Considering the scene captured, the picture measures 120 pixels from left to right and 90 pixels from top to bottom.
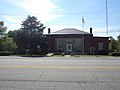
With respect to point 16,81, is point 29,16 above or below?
above

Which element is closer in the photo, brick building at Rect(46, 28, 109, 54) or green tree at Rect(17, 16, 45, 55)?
green tree at Rect(17, 16, 45, 55)

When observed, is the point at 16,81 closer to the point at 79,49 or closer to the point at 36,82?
the point at 36,82

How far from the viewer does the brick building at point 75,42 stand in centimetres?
6191

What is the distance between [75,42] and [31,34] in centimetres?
1463

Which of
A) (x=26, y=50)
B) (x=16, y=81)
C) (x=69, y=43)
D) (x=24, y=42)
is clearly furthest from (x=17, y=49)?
(x=16, y=81)

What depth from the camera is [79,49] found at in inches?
2464

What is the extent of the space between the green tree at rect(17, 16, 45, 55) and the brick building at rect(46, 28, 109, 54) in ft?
23.3

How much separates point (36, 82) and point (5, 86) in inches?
56.8

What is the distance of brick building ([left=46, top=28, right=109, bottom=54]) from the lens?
61906 millimetres

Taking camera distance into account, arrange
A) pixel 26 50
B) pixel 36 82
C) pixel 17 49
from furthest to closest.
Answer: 1. pixel 17 49
2. pixel 26 50
3. pixel 36 82

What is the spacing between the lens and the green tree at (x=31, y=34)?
173 feet

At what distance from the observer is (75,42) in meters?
63.2

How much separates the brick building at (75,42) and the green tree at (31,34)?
7.09 m

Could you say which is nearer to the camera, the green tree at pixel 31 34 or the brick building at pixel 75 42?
the green tree at pixel 31 34
